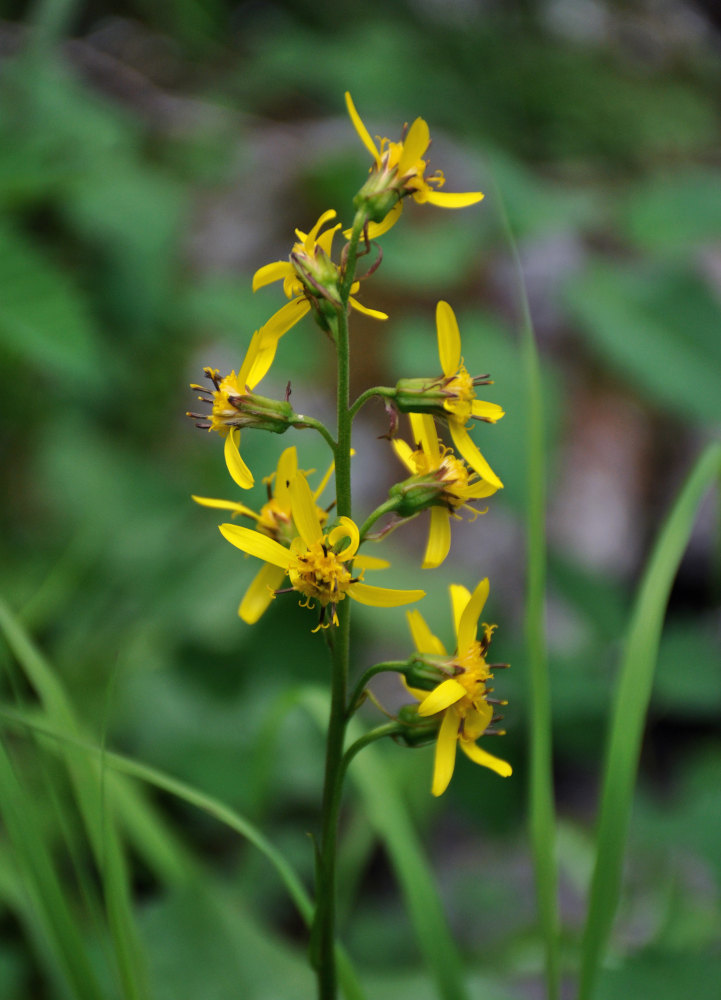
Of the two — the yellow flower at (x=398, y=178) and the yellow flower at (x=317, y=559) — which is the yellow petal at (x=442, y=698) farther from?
the yellow flower at (x=398, y=178)

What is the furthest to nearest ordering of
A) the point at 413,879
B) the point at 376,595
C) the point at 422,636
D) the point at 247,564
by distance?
the point at 247,564
the point at 413,879
the point at 422,636
the point at 376,595

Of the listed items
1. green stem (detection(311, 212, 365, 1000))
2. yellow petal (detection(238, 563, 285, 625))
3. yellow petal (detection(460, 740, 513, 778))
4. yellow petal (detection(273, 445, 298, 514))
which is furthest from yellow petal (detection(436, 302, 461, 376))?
yellow petal (detection(460, 740, 513, 778))

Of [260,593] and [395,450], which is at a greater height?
[395,450]

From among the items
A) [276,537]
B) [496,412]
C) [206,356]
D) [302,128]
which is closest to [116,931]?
[276,537]

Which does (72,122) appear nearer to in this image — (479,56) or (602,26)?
(479,56)

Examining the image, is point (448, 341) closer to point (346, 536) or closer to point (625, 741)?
point (346, 536)

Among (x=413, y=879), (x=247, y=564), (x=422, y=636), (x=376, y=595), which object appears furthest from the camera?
(x=247, y=564)

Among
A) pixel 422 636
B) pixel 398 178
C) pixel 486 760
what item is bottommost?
pixel 486 760

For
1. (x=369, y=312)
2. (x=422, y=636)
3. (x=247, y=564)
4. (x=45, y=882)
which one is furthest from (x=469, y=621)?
(x=247, y=564)
